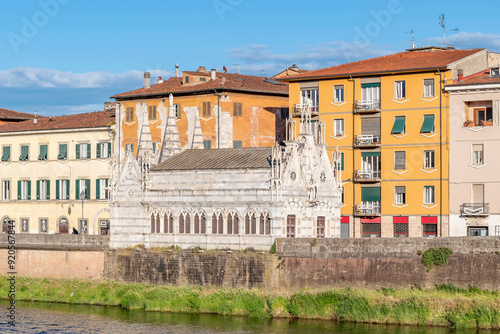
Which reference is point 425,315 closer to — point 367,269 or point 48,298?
point 367,269

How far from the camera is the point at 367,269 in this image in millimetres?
58562

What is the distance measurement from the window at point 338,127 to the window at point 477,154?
942 cm

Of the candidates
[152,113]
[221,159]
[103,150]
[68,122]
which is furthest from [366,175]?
[68,122]

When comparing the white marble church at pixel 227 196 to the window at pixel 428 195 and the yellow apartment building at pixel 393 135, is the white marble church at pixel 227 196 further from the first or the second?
the window at pixel 428 195

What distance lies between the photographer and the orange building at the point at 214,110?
81.8 m

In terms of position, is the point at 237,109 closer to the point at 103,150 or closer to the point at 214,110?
the point at 214,110

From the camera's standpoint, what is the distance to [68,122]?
9062 centimetres

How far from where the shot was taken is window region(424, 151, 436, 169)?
7250 cm

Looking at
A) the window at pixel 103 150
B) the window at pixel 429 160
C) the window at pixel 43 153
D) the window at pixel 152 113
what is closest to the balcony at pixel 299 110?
the window at pixel 429 160

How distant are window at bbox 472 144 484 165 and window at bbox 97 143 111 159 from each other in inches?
1157

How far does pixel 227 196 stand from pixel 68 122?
29.7 metres

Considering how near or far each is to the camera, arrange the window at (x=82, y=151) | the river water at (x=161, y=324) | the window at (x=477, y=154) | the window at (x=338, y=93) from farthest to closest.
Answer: the window at (x=82, y=151)
the window at (x=338, y=93)
the window at (x=477, y=154)
the river water at (x=161, y=324)

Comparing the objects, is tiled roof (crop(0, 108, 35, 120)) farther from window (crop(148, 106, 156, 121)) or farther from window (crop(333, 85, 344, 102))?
window (crop(333, 85, 344, 102))

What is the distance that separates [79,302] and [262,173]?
13115 millimetres
